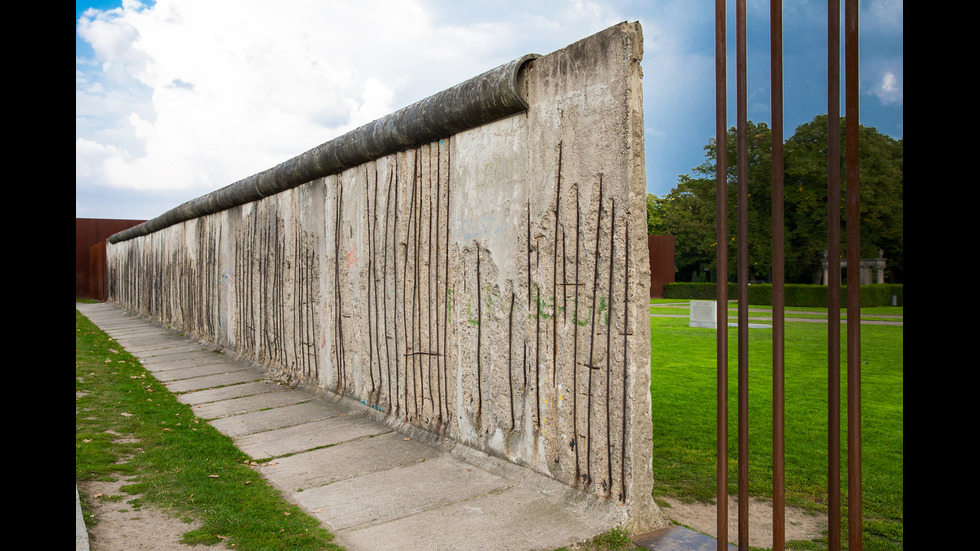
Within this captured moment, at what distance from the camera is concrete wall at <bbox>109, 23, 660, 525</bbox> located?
3.12 metres

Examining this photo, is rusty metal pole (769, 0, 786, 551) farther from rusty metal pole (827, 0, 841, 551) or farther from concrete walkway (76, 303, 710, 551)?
concrete walkway (76, 303, 710, 551)

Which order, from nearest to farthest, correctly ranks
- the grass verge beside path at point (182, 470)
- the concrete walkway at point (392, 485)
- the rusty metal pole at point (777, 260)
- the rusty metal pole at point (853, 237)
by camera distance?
the rusty metal pole at point (853, 237), the rusty metal pole at point (777, 260), the concrete walkway at point (392, 485), the grass verge beside path at point (182, 470)

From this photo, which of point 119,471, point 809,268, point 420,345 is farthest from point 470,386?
point 809,268

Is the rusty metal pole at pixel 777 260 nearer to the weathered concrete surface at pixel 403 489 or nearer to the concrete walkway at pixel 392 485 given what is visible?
the concrete walkway at pixel 392 485

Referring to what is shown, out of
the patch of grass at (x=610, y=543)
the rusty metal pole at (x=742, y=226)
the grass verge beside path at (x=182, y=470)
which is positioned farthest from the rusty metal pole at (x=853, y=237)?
the grass verge beside path at (x=182, y=470)

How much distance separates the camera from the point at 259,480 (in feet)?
13.2

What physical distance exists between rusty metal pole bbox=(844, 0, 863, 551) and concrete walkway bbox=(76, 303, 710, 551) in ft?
3.48

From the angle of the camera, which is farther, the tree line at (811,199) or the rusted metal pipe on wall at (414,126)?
the rusted metal pipe on wall at (414,126)

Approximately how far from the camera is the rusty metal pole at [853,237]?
6.81ft

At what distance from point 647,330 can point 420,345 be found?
6.76 feet

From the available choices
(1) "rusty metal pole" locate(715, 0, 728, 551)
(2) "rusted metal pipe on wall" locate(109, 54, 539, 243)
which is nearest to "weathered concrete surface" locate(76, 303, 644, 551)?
(1) "rusty metal pole" locate(715, 0, 728, 551)

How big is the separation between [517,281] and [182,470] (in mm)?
2450

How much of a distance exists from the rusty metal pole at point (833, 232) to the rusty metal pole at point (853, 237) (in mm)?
35
